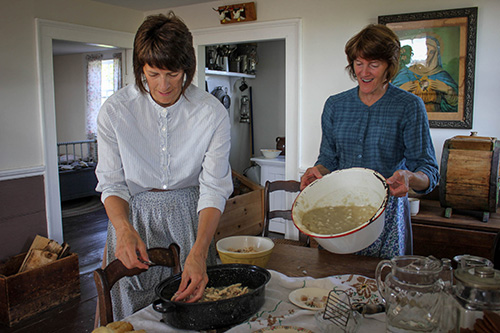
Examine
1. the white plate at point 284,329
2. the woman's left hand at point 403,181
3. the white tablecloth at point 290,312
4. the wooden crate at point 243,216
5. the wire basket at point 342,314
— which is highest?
the woman's left hand at point 403,181

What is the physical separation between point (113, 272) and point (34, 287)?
206cm

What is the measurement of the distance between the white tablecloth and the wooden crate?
2.21m

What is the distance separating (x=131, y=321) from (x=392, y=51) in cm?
137

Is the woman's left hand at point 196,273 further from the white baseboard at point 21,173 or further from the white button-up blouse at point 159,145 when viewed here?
the white baseboard at point 21,173

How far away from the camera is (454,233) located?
273 cm

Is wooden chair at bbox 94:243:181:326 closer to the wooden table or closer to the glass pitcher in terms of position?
the wooden table

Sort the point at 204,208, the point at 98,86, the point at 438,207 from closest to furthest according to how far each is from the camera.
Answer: the point at 204,208 → the point at 438,207 → the point at 98,86

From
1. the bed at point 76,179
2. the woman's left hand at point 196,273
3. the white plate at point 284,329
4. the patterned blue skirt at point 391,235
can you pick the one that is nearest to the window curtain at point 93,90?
the bed at point 76,179

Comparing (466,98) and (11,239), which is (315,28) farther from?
(11,239)

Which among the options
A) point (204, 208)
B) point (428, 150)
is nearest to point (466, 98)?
point (428, 150)

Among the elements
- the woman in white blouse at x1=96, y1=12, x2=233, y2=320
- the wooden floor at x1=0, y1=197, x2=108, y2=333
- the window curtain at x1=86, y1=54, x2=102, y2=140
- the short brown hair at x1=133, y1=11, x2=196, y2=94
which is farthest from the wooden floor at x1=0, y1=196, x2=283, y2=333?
the window curtain at x1=86, y1=54, x2=102, y2=140

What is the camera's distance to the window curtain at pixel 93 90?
8.92 m

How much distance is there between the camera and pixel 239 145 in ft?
20.9

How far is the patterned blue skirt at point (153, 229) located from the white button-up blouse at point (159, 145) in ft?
0.15
